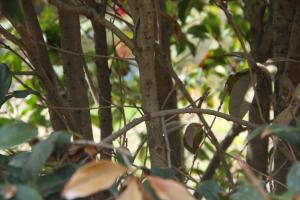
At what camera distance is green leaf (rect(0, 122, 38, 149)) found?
0.60 meters

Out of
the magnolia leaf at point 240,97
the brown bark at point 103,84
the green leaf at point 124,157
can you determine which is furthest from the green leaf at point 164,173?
the brown bark at point 103,84

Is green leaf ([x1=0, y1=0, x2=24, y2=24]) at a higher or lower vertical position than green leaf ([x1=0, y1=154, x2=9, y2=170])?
higher

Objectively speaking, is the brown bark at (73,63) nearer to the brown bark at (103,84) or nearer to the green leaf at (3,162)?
the brown bark at (103,84)

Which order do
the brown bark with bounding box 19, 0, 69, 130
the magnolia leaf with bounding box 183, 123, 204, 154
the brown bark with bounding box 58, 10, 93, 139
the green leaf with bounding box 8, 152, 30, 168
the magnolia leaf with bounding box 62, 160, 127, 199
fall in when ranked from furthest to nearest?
1. the brown bark with bounding box 58, 10, 93, 139
2. the magnolia leaf with bounding box 183, 123, 204, 154
3. the brown bark with bounding box 19, 0, 69, 130
4. the green leaf with bounding box 8, 152, 30, 168
5. the magnolia leaf with bounding box 62, 160, 127, 199

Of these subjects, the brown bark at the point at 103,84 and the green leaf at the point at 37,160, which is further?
the brown bark at the point at 103,84

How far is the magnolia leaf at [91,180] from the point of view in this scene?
0.47 metres

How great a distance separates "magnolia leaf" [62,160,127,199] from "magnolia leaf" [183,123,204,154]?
52 cm

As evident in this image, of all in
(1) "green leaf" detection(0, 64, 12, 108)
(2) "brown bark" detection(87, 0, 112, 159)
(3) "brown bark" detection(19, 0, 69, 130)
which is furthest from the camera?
(2) "brown bark" detection(87, 0, 112, 159)

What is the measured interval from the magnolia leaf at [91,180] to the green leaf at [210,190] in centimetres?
17

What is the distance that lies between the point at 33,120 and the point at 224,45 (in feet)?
2.30

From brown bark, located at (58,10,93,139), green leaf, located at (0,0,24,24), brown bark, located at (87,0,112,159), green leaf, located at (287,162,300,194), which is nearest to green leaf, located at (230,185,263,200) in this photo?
green leaf, located at (287,162,300,194)

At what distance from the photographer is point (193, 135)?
1008 millimetres

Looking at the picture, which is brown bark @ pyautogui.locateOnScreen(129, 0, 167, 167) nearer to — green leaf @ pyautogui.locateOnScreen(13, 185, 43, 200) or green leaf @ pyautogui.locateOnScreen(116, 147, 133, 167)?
green leaf @ pyautogui.locateOnScreen(116, 147, 133, 167)

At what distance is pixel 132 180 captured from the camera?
494 millimetres
